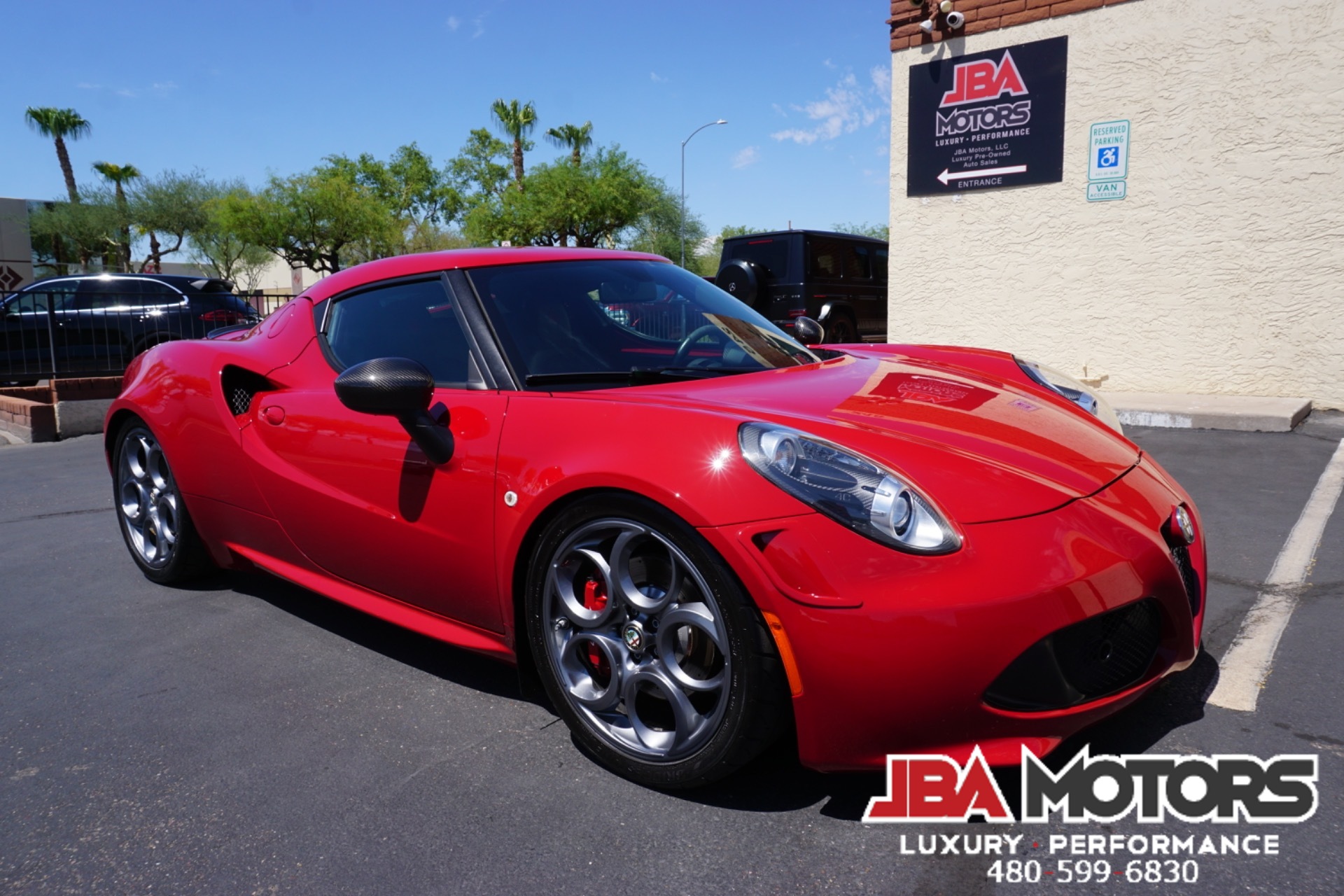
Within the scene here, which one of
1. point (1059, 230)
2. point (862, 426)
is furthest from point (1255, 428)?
point (862, 426)

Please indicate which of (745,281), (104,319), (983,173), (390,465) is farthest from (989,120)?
(104,319)

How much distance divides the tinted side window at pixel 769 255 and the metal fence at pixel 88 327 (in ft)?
22.2

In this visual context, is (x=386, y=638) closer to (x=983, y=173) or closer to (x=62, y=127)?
(x=983, y=173)

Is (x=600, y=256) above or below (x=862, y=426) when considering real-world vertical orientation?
above

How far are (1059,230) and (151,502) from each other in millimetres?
8862

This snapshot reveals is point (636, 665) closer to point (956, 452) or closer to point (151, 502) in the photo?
point (956, 452)

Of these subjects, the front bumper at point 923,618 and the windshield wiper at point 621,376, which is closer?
the front bumper at point 923,618

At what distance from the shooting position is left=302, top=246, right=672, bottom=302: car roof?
9.86 feet

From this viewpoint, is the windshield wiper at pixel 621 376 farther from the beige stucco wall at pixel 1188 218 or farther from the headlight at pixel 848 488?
the beige stucco wall at pixel 1188 218

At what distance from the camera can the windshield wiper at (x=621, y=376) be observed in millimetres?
2613

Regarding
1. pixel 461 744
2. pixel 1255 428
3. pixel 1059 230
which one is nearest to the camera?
pixel 461 744

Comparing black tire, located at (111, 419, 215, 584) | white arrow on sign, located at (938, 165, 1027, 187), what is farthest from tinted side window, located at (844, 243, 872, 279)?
black tire, located at (111, 419, 215, 584)

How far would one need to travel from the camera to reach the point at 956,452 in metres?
2.16

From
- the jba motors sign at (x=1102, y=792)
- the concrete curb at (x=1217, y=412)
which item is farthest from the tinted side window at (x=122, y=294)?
the jba motors sign at (x=1102, y=792)
